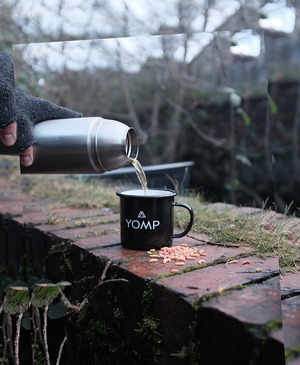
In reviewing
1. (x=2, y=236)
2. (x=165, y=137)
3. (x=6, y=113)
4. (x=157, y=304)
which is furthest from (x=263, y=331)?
(x=165, y=137)

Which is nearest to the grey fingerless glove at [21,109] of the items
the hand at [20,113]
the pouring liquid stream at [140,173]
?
the hand at [20,113]

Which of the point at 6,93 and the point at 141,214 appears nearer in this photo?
the point at 6,93

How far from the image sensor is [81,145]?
889 millimetres

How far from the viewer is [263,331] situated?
59 centimetres

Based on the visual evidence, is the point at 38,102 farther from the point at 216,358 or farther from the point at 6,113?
the point at 216,358

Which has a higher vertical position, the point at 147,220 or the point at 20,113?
the point at 20,113

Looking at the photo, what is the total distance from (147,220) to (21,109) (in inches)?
13.8

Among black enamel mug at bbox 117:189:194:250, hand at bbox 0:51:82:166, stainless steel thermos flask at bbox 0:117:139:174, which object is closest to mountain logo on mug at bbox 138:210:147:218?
black enamel mug at bbox 117:189:194:250

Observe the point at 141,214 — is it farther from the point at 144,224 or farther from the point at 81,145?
the point at 81,145

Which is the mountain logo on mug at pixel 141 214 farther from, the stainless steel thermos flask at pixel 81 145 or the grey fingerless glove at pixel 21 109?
the grey fingerless glove at pixel 21 109

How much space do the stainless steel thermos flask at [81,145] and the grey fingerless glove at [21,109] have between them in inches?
0.8

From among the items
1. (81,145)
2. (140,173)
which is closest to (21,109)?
(81,145)

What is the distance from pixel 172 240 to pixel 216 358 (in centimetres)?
37

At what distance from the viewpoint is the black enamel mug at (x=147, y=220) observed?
0.96 meters
